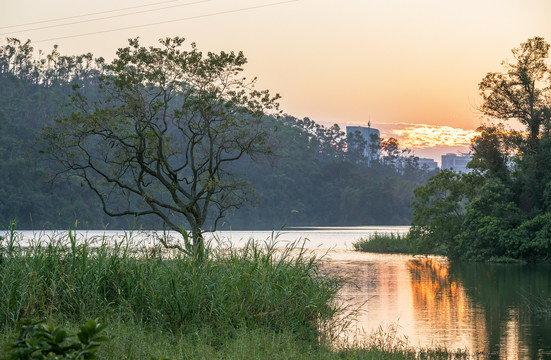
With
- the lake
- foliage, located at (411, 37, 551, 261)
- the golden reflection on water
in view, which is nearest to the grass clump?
foliage, located at (411, 37, 551, 261)

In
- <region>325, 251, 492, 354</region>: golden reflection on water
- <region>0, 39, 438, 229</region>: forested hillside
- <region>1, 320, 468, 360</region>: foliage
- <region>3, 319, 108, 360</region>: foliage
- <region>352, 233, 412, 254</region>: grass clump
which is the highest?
<region>0, 39, 438, 229</region>: forested hillside

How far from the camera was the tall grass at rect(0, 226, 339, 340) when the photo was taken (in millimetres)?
10062

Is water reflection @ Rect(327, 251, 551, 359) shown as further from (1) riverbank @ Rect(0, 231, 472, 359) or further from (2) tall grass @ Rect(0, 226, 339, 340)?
(2) tall grass @ Rect(0, 226, 339, 340)

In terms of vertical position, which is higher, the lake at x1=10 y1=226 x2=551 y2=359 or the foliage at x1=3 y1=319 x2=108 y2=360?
the foliage at x1=3 y1=319 x2=108 y2=360

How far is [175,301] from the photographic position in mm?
10453

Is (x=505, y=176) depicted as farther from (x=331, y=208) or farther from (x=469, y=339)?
(x=331, y=208)

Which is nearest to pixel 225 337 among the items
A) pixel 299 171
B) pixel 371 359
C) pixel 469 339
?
pixel 371 359

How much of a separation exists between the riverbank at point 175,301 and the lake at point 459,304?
927 millimetres

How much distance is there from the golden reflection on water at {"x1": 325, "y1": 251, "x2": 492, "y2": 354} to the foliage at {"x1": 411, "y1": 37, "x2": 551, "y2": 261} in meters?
4.10

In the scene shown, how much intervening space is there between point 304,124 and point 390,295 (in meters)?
106

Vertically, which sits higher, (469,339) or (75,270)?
(75,270)

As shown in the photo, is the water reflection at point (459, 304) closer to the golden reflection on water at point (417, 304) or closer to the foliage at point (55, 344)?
the golden reflection on water at point (417, 304)

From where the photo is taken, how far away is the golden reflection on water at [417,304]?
14445mm

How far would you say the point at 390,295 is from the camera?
21.9 metres
